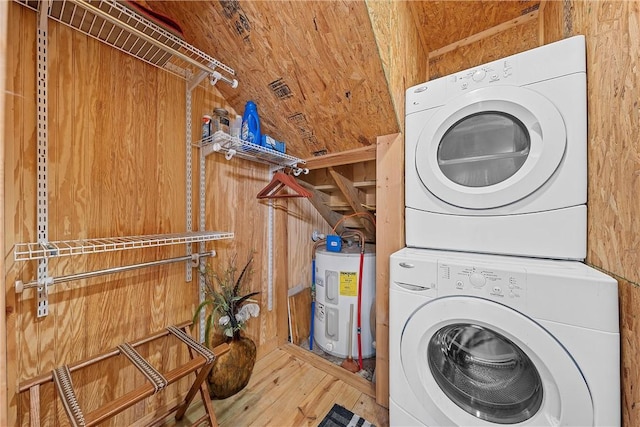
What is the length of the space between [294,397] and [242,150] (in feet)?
5.01

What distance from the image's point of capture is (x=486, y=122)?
1.03 m

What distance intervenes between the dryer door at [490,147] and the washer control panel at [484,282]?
309 mm

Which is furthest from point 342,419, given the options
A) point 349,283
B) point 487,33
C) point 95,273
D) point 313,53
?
point 487,33

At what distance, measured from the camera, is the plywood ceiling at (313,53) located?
104 centimetres

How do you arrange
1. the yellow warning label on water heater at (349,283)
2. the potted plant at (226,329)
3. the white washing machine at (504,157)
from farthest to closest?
the yellow warning label on water heater at (349,283), the potted plant at (226,329), the white washing machine at (504,157)

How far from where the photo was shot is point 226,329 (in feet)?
4.42

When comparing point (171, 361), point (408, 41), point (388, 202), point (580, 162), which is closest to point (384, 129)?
point (388, 202)

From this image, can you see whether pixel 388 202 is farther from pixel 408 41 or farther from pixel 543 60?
pixel 408 41

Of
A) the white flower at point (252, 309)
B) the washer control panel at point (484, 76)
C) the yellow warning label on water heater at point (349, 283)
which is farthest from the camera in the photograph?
the yellow warning label on water heater at point (349, 283)

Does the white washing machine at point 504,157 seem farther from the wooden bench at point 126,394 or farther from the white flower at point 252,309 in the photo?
the wooden bench at point 126,394

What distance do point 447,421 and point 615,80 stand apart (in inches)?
51.4

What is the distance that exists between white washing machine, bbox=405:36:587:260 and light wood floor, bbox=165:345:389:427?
100cm

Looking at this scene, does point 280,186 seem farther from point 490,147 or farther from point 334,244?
point 490,147

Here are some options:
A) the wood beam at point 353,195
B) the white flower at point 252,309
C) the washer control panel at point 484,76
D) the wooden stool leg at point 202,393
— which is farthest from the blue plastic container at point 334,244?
the washer control panel at point 484,76
